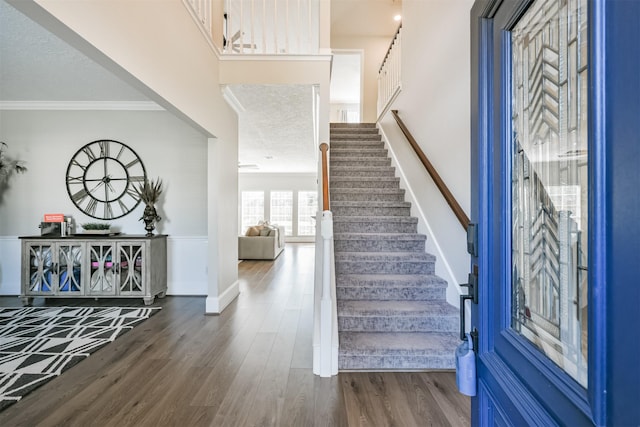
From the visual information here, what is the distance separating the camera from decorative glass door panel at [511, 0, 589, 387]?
1.84ft

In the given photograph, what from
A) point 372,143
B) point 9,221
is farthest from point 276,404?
point 9,221

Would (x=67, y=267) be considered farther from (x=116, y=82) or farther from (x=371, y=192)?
(x=371, y=192)

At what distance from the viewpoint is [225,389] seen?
6.21 feet

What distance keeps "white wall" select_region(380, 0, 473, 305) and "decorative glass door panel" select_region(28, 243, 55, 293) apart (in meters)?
4.44

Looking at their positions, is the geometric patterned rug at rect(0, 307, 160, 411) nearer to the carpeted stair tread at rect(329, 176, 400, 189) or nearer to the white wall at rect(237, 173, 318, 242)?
the carpeted stair tread at rect(329, 176, 400, 189)

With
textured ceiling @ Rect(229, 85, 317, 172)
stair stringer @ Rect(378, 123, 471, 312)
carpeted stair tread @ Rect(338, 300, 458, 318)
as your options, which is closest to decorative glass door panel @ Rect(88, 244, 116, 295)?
textured ceiling @ Rect(229, 85, 317, 172)

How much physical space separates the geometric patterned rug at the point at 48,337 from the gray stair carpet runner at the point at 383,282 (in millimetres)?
2125


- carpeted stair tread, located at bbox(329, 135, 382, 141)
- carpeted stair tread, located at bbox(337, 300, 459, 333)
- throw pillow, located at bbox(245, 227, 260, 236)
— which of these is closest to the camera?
carpeted stair tread, located at bbox(337, 300, 459, 333)

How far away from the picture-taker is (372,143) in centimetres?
460

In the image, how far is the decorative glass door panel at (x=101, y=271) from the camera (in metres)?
3.53

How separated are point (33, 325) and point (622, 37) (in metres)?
4.38

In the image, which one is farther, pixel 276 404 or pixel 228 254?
pixel 228 254

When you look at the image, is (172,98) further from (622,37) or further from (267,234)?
(267,234)

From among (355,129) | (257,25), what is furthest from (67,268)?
(355,129)
